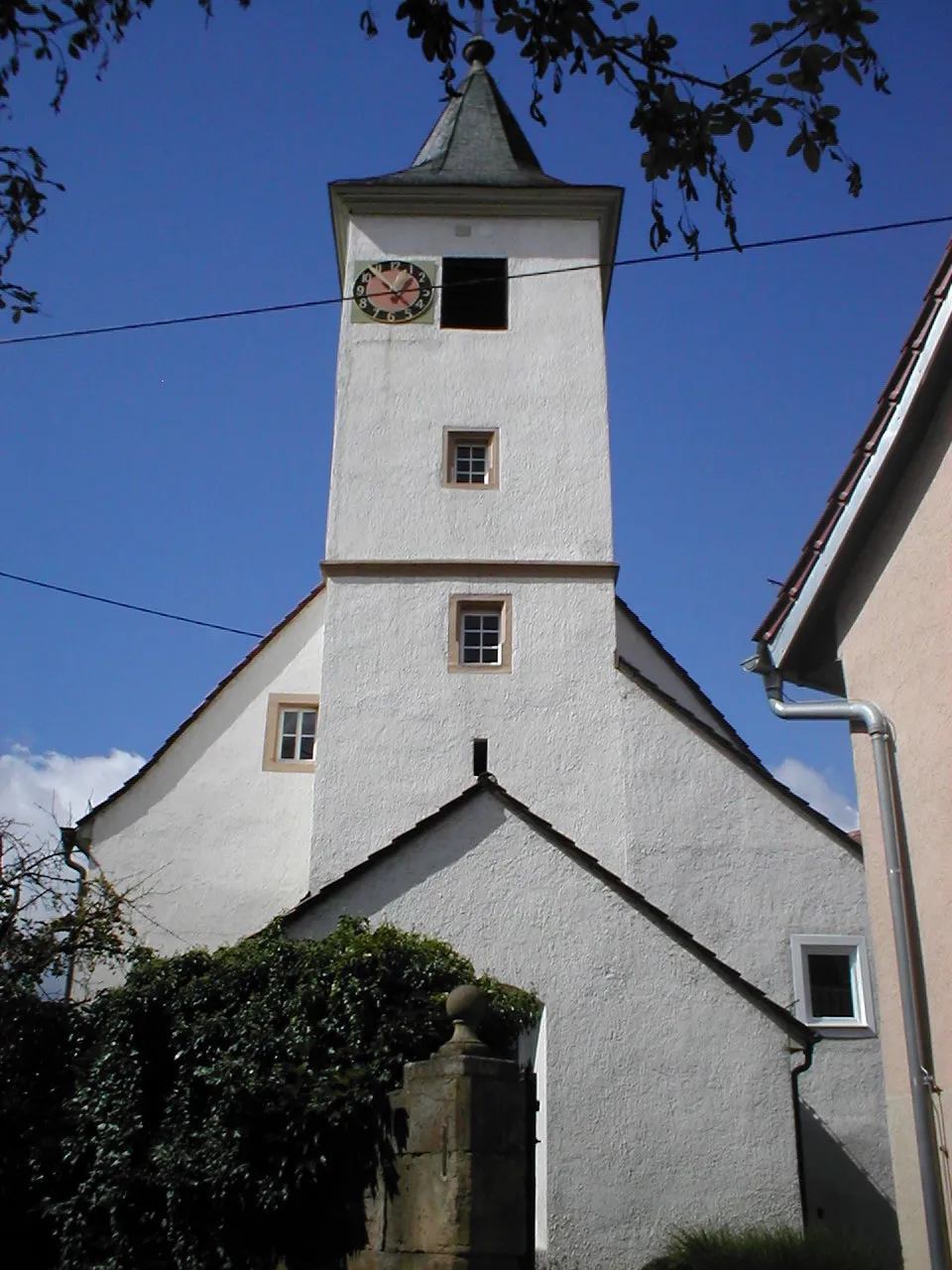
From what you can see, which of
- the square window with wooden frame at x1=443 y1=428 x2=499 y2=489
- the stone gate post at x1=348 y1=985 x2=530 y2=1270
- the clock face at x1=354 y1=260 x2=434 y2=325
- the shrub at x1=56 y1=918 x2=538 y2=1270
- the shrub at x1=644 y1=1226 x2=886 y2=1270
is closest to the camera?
the stone gate post at x1=348 y1=985 x2=530 y2=1270

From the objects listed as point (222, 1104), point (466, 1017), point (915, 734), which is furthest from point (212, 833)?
point (915, 734)

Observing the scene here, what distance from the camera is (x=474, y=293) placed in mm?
19250

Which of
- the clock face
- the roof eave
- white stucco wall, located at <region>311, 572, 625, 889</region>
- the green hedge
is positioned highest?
the roof eave

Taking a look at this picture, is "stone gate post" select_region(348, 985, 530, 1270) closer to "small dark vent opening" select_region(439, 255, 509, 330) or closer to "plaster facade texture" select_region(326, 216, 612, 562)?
"plaster facade texture" select_region(326, 216, 612, 562)

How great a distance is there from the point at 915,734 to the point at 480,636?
934 cm

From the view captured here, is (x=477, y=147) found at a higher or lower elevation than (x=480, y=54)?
lower

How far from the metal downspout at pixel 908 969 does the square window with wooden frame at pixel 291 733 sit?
9.66 m

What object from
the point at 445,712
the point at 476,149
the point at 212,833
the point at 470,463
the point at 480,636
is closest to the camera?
the point at 445,712

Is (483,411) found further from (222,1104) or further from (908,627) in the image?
(222,1104)

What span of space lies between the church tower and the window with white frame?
100 inches

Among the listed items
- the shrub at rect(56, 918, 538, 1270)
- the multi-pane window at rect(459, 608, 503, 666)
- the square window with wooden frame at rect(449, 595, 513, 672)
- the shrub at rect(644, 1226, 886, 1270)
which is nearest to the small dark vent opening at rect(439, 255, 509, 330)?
the square window with wooden frame at rect(449, 595, 513, 672)

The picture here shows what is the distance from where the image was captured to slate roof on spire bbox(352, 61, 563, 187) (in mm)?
19750

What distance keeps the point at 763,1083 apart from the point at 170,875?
307 inches

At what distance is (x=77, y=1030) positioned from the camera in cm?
963
